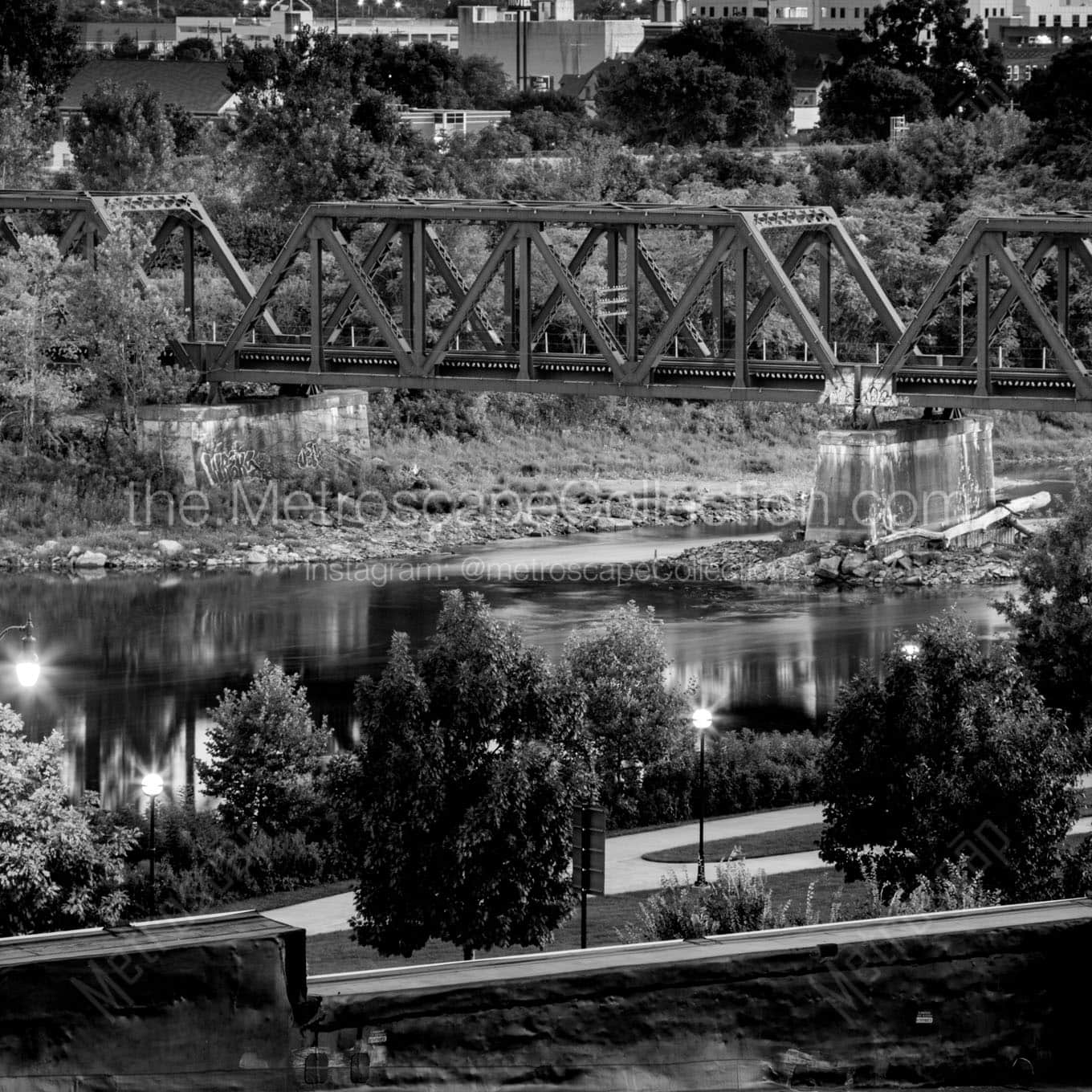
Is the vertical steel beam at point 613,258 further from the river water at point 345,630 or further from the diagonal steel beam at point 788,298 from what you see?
the river water at point 345,630

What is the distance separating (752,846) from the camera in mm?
39219

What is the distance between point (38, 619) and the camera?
6294cm

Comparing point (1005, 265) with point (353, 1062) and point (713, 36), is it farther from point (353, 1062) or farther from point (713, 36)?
point (713, 36)

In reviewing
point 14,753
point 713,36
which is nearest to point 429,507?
point 14,753

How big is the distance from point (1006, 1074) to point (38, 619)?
167 feet

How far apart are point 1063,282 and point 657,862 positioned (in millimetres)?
39906

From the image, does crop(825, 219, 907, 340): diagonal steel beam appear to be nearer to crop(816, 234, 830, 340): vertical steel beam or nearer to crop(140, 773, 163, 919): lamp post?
crop(816, 234, 830, 340): vertical steel beam

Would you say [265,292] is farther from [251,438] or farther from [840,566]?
[840,566]

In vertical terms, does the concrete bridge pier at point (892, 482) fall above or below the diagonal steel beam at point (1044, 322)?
below

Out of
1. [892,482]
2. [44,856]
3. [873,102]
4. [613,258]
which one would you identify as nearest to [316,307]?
[613,258]

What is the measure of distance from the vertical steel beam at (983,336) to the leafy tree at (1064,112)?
49.8m

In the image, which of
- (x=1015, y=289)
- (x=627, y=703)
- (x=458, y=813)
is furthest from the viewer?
(x=1015, y=289)

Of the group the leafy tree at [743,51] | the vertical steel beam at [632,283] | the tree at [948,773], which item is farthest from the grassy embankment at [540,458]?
the leafy tree at [743,51]

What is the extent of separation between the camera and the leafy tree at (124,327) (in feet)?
260
